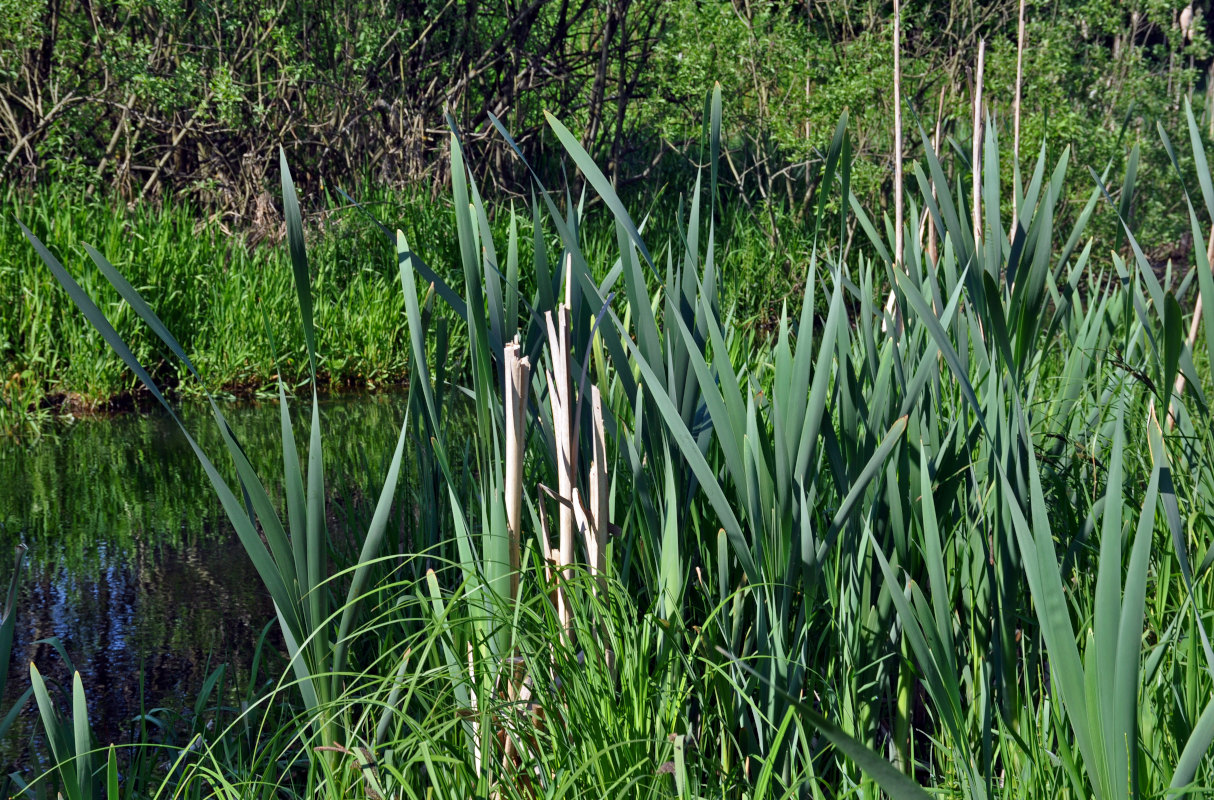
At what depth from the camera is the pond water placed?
2143mm

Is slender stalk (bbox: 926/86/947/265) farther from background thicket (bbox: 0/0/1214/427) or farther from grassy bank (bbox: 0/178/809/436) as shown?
background thicket (bbox: 0/0/1214/427)

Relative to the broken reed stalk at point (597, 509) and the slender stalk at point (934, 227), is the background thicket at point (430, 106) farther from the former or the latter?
the broken reed stalk at point (597, 509)

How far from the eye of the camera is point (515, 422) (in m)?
1.39

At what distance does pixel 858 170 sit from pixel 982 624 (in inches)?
205

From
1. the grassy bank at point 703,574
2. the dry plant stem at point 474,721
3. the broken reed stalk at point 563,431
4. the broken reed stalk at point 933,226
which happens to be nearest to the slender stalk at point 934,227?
the broken reed stalk at point 933,226

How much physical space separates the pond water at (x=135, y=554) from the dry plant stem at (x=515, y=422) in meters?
0.58

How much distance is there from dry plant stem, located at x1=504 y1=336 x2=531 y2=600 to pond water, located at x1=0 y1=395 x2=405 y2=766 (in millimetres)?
579

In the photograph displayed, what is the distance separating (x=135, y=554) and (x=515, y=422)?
1912 millimetres

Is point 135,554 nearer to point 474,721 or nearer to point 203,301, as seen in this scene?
point 474,721

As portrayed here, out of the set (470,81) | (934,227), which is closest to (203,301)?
(470,81)

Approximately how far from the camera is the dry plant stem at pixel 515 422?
1355 millimetres

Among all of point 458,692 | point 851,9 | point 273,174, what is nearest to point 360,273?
point 273,174

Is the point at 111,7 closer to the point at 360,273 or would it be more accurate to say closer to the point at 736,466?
the point at 360,273

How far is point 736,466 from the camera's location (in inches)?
50.4
